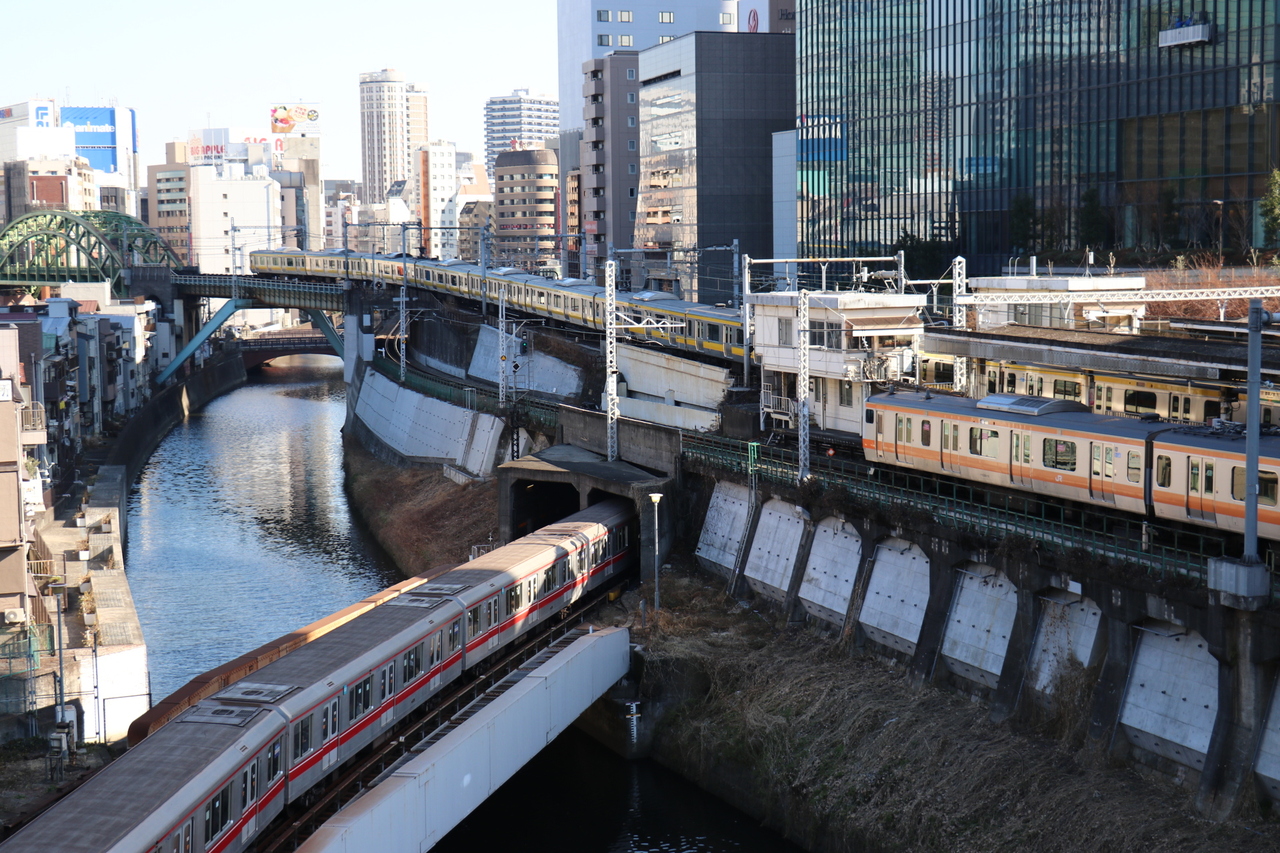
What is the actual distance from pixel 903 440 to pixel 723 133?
208 ft

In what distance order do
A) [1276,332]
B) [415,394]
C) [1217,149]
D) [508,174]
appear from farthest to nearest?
[508,174]
[415,394]
[1217,149]
[1276,332]

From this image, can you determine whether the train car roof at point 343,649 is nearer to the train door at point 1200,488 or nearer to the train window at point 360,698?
the train window at point 360,698

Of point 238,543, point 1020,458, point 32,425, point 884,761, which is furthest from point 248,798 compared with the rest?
point 238,543

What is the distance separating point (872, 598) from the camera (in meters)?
33.2

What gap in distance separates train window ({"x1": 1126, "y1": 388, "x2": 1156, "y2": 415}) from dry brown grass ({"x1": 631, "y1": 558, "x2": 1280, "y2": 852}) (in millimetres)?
9774

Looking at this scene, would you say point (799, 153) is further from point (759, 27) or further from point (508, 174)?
point (508, 174)

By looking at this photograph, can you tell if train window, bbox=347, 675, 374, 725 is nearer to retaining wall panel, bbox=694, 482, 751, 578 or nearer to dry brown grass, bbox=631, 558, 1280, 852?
dry brown grass, bbox=631, 558, 1280, 852

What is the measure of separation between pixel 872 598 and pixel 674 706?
5.43m

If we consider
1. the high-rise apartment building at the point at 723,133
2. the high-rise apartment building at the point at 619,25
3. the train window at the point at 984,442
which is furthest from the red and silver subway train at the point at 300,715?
the high-rise apartment building at the point at 619,25

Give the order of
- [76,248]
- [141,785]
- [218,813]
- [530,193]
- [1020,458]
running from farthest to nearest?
[530,193], [76,248], [1020,458], [218,813], [141,785]

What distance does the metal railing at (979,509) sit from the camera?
2666cm

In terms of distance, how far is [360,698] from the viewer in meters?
25.6

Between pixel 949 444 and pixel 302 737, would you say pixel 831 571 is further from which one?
pixel 302 737

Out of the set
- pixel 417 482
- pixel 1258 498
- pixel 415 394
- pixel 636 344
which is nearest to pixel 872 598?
pixel 1258 498
